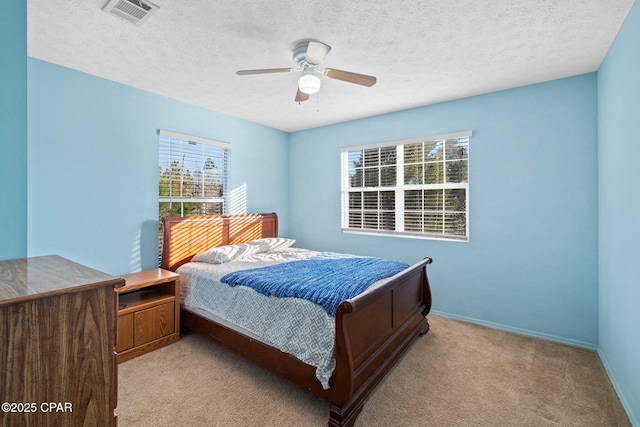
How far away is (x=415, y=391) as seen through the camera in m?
2.20

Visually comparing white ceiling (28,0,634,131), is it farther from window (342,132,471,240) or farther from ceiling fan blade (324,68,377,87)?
window (342,132,471,240)

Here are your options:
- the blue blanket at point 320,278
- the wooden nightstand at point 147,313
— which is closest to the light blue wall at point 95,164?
the wooden nightstand at point 147,313

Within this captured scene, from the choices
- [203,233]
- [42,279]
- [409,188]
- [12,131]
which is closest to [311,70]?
[12,131]

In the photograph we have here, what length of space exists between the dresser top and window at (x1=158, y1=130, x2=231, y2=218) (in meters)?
2.49

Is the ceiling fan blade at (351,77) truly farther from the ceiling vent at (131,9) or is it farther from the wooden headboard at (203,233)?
the wooden headboard at (203,233)

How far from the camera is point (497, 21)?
2041 mm

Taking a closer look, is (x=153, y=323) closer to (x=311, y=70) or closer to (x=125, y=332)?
(x=125, y=332)

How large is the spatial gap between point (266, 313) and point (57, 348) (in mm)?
1567

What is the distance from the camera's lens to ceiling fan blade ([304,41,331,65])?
7.34 ft

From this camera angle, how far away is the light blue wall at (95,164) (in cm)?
258

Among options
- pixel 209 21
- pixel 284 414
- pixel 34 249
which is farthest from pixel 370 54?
pixel 34 249

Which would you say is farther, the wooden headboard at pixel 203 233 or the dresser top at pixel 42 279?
the wooden headboard at pixel 203 233

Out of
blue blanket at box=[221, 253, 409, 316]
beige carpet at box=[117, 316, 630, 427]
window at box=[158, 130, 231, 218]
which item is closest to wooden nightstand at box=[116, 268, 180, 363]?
beige carpet at box=[117, 316, 630, 427]

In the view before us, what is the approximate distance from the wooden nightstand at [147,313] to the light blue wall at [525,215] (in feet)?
8.85
